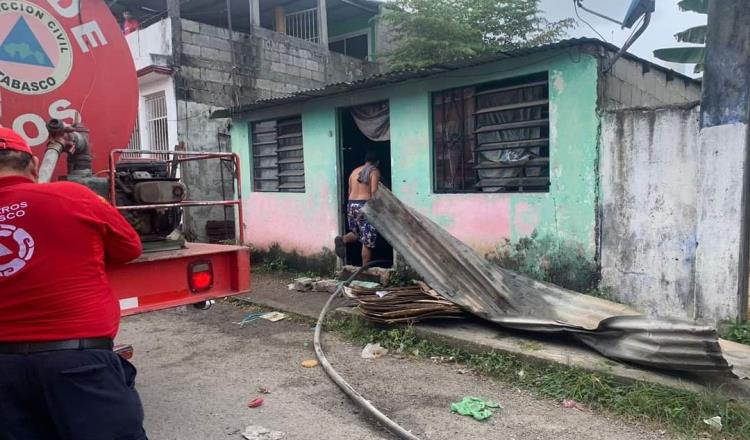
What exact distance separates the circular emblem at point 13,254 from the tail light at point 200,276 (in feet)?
5.15

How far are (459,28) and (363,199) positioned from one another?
23.6 feet

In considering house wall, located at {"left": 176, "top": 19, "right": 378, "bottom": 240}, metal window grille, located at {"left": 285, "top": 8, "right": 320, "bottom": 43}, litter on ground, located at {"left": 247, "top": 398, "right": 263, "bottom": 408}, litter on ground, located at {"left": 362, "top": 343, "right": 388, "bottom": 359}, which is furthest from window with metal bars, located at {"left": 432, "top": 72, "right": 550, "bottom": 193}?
metal window grille, located at {"left": 285, "top": 8, "right": 320, "bottom": 43}

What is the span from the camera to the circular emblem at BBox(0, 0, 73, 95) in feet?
9.19

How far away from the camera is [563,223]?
18.7 ft

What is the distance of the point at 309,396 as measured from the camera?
156 inches

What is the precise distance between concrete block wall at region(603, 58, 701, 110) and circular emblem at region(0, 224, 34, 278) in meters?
5.10

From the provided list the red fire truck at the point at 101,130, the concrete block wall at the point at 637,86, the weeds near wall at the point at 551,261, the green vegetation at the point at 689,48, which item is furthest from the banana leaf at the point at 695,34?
the red fire truck at the point at 101,130

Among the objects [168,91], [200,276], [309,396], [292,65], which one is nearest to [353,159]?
[168,91]

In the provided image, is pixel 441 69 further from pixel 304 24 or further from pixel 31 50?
pixel 304 24

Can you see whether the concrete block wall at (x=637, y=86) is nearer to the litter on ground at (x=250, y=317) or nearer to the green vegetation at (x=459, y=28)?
the litter on ground at (x=250, y=317)

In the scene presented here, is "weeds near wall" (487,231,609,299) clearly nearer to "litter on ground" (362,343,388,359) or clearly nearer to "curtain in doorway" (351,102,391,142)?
"litter on ground" (362,343,388,359)

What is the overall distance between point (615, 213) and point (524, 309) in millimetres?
1460

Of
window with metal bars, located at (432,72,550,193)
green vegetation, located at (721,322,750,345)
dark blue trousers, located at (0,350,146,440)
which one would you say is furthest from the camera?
window with metal bars, located at (432,72,550,193)

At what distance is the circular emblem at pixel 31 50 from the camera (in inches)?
110
